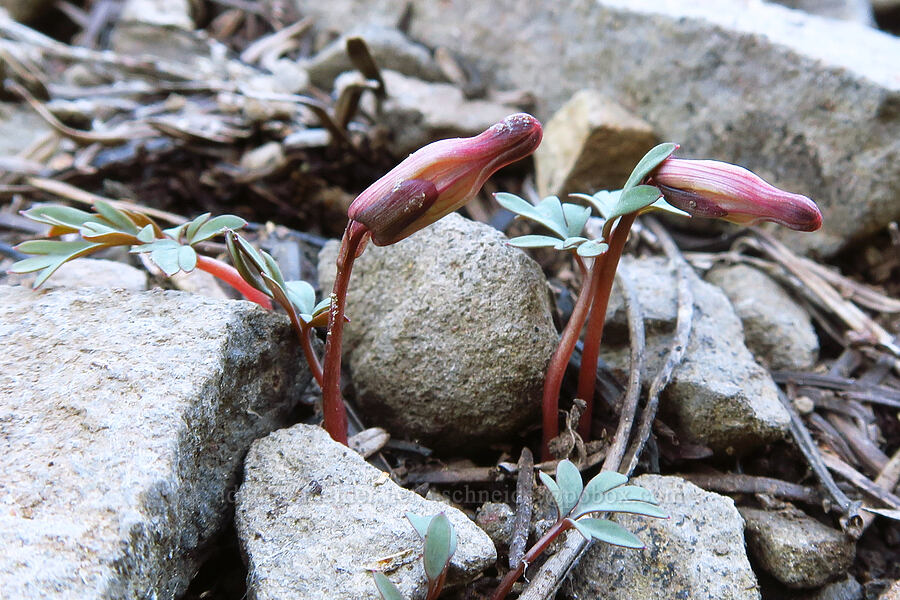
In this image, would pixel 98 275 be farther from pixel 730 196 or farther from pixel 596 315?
pixel 730 196

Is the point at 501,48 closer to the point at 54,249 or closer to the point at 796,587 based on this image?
the point at 54,249

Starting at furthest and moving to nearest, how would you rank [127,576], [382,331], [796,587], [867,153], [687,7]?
[687,7] → [867,153] → [382,331] → [796,587] → [127,576]

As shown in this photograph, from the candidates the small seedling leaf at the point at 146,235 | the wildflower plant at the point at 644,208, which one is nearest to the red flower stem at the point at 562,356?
the wildflower plant at the point at 644,208

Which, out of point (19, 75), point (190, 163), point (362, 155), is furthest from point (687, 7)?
point (19, 75)

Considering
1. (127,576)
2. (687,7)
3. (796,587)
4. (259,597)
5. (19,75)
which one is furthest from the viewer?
(19,75)

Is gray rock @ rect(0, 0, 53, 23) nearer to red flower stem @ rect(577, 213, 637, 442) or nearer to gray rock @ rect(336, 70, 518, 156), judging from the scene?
gray rock @ rect(336, 70, 518, 156)

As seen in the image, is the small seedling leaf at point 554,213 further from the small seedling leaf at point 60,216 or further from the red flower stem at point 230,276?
the small seedling leaf at point 60,216
